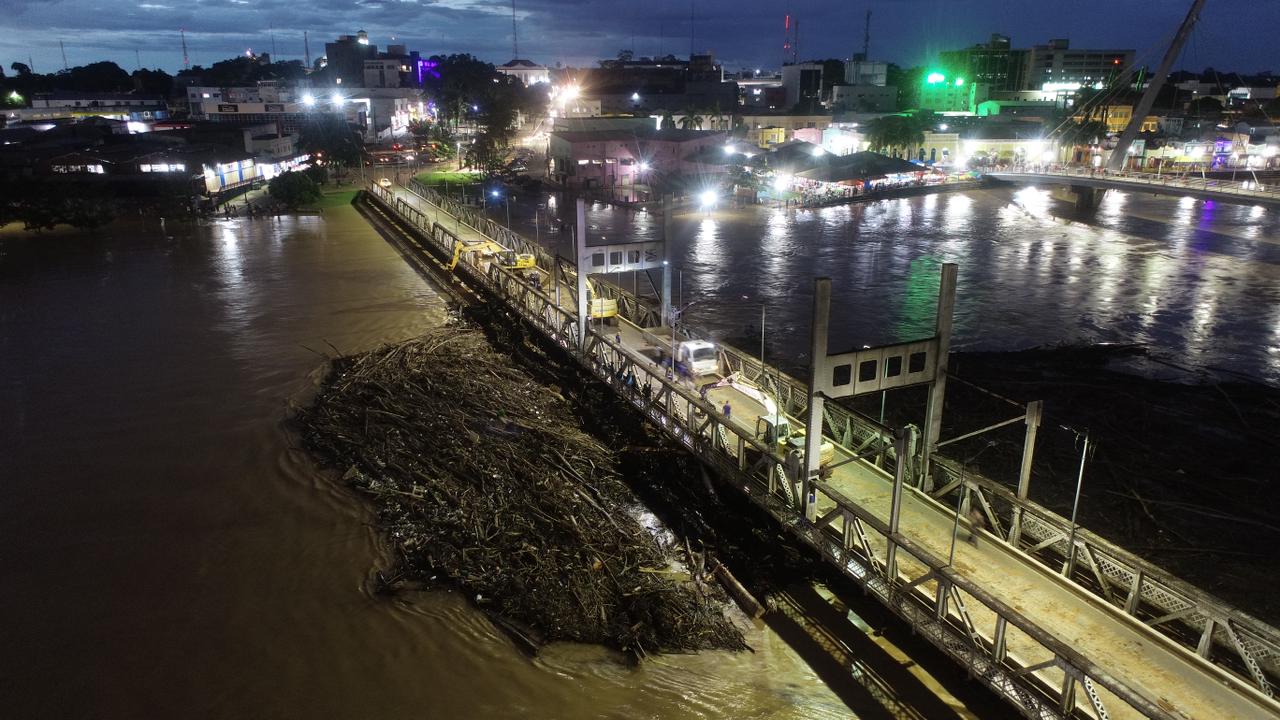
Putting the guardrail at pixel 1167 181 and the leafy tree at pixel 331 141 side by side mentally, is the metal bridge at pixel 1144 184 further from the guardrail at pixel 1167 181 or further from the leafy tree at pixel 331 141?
the leafy tree at pixel 331 141

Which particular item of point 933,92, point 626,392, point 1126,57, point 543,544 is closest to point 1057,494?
point 626,392

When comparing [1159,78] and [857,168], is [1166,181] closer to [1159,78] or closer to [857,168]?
[1159,78]

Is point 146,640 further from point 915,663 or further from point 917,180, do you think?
point 917,180

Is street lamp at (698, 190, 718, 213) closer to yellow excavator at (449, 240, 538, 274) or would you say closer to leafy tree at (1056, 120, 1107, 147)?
yellow excavator at (449, 240, 538, 274)

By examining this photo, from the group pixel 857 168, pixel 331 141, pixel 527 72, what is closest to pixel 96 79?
pixel 527 72

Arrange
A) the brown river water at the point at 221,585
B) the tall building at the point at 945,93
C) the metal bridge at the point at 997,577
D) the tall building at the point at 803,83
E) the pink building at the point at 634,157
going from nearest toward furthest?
1. the metal bridge at the point at 997,577
2. the brown river water at the point at 221,585
3. the pink building at the point at 634,157
4. the tall building at the point at 945,93
5. the tall building at the point at 803,83

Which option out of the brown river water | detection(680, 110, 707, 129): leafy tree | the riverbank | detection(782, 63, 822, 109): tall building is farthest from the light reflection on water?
detection(782, 63, 822, 109): tall building

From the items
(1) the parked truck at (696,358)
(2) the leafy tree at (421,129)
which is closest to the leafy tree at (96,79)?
(2) the leafy tree at (421,129)
